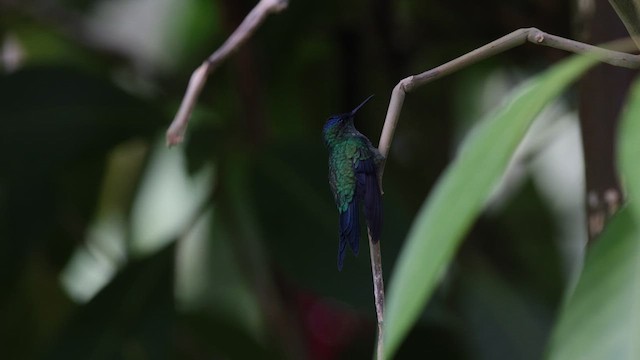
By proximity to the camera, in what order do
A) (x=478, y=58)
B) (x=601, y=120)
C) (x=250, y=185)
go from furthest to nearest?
(x=250, y=185), (x=601, y=120), (x=478, y=58)

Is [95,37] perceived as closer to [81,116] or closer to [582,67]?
Result: [81,116]

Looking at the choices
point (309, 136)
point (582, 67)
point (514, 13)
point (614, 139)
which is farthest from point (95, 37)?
point (582, 67)

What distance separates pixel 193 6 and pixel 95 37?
0.12 m

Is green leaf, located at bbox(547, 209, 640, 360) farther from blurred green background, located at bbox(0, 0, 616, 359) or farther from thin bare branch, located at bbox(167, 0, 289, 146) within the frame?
blurred green background, located at bbox(0, 0, 616, 359)

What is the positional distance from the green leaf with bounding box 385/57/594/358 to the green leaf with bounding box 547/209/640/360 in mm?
49

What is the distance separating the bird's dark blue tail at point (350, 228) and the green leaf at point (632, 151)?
78 mm

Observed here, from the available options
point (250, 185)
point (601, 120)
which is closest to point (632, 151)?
point (601, 120)

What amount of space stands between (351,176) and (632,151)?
84 mm

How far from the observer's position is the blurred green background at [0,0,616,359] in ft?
2.75

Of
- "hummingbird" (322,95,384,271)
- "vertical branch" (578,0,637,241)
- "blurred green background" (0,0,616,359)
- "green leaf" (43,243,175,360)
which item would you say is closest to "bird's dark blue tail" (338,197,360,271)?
"hummingbird" (322,95,384,271)

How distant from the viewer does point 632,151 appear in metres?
0.29

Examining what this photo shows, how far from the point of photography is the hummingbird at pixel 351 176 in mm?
308

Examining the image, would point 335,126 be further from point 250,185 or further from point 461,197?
point 250,185

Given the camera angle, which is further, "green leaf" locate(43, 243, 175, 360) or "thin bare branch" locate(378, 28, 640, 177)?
"green leaf" locate(43, 243, 175, 360)
